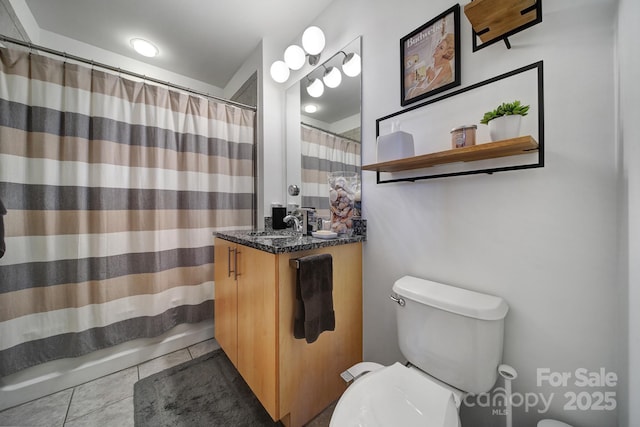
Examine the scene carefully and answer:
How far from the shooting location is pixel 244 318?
1.26m

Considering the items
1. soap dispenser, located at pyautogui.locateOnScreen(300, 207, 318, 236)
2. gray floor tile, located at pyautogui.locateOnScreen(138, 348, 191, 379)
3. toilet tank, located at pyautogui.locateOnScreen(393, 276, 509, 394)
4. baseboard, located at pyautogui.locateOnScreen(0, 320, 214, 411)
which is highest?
soap dispenser, located at pyautogui.locateOnScreen(300, 207, 318, 236)

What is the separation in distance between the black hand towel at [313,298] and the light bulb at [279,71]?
147 centimetres

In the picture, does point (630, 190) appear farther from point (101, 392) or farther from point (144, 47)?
point (144, 47)

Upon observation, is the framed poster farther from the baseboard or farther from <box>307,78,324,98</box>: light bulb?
the baseboard

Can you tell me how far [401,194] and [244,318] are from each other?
1.10 meters

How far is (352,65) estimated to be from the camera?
4.65ft

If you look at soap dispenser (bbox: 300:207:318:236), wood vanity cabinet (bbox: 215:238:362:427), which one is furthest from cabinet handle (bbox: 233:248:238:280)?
soap dispenser (bbox: 300:207:318:236)

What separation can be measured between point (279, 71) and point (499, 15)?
4.63 ft

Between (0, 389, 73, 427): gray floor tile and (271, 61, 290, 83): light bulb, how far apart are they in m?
2.42

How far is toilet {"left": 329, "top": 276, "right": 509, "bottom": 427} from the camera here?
2.32 feet

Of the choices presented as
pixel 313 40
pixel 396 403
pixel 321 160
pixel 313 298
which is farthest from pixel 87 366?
pixel 313 40

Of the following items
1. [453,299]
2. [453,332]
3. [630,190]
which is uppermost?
[630,190]

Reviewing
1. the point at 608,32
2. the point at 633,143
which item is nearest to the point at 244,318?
the point at 633,143

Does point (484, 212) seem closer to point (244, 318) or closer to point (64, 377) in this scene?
point (244, 318)
